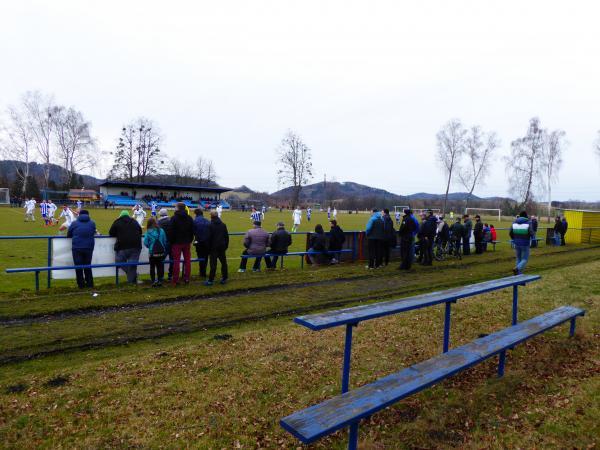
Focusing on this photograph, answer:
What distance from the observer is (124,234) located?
982 cm

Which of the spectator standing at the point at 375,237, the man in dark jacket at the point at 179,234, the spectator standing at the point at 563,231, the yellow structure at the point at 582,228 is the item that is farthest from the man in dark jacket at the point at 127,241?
the yellow structure at the point at 582,228

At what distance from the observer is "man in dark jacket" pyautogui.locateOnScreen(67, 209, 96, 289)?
9352mm

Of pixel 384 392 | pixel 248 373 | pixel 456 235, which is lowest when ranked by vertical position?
pixel 248 373

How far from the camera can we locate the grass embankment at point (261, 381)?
3402mm

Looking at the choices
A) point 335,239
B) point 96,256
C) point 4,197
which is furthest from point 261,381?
point 4,197

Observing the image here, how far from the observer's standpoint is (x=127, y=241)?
9.84 m

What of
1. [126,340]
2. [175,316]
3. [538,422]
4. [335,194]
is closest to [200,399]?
[126,340]

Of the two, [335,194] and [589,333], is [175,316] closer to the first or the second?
[589,333]

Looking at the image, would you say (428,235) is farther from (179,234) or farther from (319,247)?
(179,234)

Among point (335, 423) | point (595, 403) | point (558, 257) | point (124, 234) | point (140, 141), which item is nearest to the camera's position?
point (335, 423)

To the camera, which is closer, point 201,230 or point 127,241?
point 127,241

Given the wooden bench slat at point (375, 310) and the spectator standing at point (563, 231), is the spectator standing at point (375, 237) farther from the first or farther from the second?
the spectator standing at point (563, 231)

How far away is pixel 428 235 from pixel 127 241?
8.90 meters

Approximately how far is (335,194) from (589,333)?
117763mm
